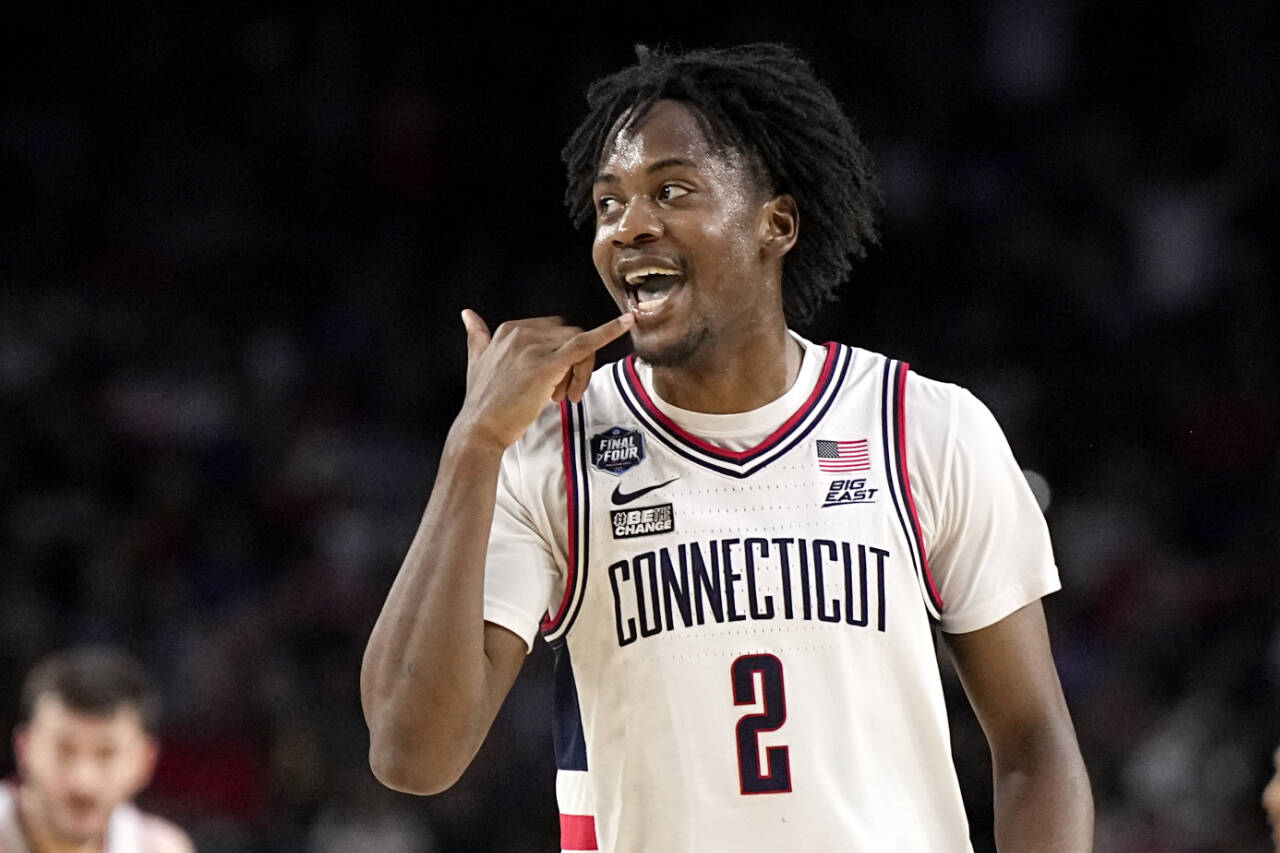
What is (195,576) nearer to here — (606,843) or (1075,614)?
(1075,614)

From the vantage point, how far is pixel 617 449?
2.85 metres

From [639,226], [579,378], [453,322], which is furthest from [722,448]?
[453,322]

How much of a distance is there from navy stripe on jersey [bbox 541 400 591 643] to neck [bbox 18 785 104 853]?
2012 millimetres

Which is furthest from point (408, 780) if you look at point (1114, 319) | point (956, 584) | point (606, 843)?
point (1114, 319)

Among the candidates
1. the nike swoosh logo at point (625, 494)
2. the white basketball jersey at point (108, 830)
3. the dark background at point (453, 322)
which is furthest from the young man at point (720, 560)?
the dark background at point (453, 322)

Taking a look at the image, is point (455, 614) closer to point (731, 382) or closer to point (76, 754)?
point (731, 382)

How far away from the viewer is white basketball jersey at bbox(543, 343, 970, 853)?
2.63m

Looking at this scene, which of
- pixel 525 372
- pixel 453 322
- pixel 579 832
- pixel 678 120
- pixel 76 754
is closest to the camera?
pixel 525 372

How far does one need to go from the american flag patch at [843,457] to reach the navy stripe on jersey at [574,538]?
38 cm

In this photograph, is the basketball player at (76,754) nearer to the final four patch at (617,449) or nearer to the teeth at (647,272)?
the final four patch at (617,449)

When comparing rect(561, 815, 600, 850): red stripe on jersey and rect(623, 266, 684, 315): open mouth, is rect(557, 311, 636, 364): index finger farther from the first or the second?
rect(561, 815, 600, 850): red stripe on jersey

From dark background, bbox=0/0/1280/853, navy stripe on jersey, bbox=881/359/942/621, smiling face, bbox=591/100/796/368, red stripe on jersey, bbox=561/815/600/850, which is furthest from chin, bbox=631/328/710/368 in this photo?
dark background, bbox=0/0/1280/853

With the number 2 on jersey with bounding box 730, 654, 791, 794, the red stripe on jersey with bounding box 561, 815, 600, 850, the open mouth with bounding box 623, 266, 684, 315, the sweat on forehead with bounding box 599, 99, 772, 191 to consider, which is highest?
the sweat on forehead with bounding box 599, 99, 772, 191

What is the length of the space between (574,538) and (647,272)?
441mm
